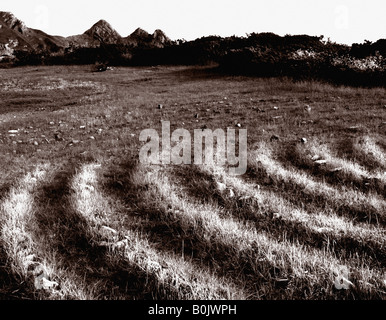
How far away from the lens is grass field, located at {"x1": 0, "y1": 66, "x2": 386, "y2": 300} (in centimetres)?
272

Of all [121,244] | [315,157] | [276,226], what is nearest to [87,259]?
[121,244]

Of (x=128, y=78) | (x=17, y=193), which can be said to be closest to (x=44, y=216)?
(x=17, y=193)

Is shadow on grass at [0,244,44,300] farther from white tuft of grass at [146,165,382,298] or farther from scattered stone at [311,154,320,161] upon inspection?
scattered stone at [311,154,320,161]

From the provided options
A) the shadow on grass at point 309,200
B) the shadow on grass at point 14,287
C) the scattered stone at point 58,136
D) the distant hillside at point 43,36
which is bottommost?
the shadow on grass at point 14,287

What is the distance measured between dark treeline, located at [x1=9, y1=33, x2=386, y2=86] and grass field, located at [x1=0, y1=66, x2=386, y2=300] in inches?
221

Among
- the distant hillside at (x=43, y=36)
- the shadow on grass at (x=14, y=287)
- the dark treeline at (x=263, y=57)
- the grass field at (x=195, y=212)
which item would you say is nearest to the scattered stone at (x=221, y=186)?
the grass field at (x=195, y=212)

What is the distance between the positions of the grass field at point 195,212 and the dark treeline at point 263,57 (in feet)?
18.4

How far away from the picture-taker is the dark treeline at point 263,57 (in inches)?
547

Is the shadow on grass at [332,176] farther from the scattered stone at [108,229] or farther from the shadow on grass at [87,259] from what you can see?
the shadow on grass at [87,259]

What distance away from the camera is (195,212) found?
393 cm

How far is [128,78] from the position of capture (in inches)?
679

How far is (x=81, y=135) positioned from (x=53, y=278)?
5300mm

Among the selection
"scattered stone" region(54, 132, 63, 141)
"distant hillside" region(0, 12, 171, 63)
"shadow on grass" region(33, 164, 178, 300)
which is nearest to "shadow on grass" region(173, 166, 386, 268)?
"shadow on grass" region(33, 164, 178, 300)
